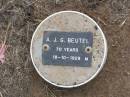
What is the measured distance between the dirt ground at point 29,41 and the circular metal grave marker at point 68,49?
9cm

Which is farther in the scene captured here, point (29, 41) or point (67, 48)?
point (29, 41)

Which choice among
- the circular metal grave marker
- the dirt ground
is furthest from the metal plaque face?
the dirt ground

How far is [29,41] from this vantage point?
3.24 m

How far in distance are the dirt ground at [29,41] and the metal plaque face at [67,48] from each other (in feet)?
0.49

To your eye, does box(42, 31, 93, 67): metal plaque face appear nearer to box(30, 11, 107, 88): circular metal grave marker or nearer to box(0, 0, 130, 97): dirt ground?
box(30, 11, 107, 88): circular metal grave marker

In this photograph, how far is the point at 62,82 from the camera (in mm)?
3051

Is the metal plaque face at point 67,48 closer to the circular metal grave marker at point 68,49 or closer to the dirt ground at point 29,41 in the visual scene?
the circular metal grave marker at point 68,49

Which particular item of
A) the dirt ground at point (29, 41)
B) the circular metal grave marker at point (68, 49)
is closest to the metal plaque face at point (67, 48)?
the circular metal grave marker at point (68, 49)

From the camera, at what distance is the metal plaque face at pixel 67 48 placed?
10.0 ft

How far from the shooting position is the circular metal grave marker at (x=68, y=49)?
120 inches

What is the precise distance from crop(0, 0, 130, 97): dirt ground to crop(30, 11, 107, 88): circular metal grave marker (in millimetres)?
94

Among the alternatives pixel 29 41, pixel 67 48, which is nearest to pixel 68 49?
Result: pixel 67 48

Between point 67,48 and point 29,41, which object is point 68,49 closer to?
point 67,48

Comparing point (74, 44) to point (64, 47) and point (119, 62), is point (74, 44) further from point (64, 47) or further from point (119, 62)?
point (119, 62)
